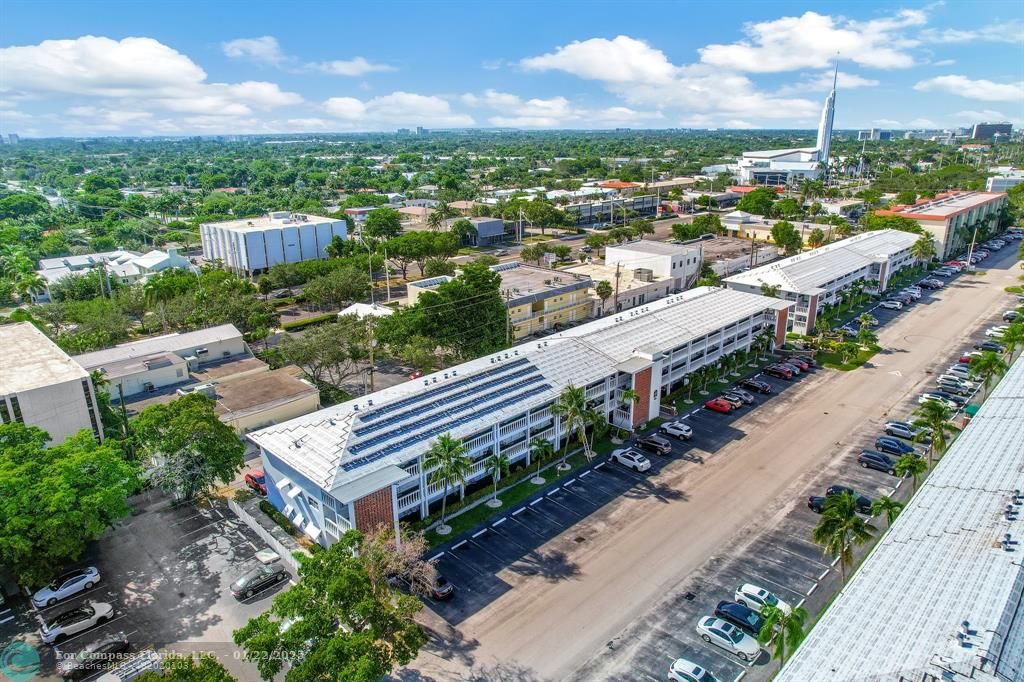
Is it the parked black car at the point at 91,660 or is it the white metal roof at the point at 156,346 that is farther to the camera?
the white metal roof at the point at 156,346

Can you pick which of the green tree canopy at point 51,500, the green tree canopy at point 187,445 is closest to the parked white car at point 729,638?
the green tree canopy at point 187,445

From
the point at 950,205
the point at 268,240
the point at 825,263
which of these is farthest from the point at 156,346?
the point at 950,205

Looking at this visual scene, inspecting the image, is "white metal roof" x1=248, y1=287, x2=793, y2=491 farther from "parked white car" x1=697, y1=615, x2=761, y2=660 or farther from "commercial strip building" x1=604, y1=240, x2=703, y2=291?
"commercial strip building" x1=604, y1=240, x2=703, y2=291

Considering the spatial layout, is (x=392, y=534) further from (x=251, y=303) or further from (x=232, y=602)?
(x=251, y=303)

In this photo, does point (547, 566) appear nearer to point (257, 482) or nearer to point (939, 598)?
point (939, 598)

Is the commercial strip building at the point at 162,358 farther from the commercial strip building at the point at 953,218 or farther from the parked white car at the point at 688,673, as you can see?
the commercial strip building at the point at 953,218

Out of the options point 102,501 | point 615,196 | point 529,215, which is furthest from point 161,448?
point 615,196
